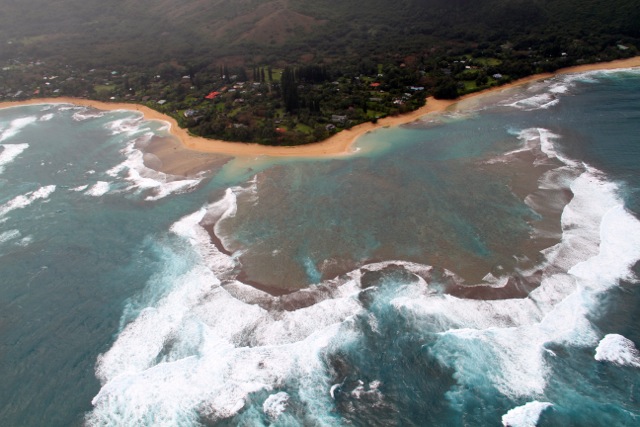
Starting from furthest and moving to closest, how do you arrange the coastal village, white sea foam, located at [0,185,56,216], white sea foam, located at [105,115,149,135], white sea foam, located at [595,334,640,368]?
1. white sea foam, located at [105,115,149,135]
2. the coastal village
3. white sea foam, located at [0,185,56,216]
4. white sea foam, located at [595,334,640,368]

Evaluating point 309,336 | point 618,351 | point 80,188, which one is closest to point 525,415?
point 618,351

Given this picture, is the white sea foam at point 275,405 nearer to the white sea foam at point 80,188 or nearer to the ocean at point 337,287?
the ocean at point 337,287

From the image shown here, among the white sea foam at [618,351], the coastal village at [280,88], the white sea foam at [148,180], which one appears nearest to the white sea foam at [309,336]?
the white sea foam at [618,351]

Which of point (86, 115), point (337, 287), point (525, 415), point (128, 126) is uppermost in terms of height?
point (337, 287)

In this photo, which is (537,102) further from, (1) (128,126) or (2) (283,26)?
(2) (283,26)

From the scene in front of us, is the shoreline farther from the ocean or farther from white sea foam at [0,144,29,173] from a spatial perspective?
white sea foam at [0,144,29,173]

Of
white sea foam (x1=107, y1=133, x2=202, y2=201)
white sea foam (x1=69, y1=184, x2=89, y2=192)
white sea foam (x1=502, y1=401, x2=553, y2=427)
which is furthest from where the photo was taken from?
white sea foam (x1=69, y1=184, x2=89, y2=192)

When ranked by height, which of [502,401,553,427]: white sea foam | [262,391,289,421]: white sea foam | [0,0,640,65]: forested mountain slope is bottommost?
[262,391,289,421]: white sea foam

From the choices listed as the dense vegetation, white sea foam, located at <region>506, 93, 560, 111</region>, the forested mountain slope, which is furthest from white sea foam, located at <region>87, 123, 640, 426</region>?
the forested mountain slope
